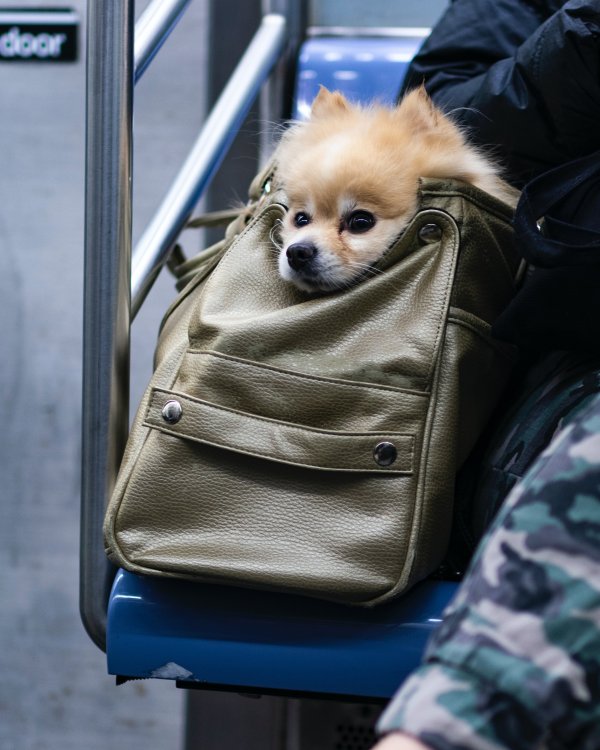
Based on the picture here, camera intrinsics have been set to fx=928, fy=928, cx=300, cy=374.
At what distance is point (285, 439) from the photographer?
82 centimetres

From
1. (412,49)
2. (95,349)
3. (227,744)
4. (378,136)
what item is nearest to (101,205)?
(95,349)

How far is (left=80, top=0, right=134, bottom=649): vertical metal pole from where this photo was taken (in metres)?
0.96

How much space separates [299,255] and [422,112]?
25cm

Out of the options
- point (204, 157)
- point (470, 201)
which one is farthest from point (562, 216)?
point (204, 157)

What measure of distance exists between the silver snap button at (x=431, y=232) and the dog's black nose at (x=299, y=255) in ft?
0.40

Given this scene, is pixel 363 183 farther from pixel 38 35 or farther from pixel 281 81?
pixel 38 35

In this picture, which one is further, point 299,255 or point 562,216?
point 299,255

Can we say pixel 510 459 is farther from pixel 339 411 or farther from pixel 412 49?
pixel 412 49

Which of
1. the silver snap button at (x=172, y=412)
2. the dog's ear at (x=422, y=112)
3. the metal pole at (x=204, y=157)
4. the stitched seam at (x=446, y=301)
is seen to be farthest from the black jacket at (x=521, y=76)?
the silver snap button at (x=172, y=412)

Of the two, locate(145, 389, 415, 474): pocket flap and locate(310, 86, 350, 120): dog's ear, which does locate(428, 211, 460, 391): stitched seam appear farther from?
locate(310, 86, 350, 120): dog's ear

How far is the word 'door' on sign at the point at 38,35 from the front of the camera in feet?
6.31

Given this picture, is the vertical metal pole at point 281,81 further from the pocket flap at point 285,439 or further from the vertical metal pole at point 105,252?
the pocket flap at point 285,439

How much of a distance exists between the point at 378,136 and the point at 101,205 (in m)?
0.33

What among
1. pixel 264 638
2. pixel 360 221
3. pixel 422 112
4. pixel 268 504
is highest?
pixel 422 112
